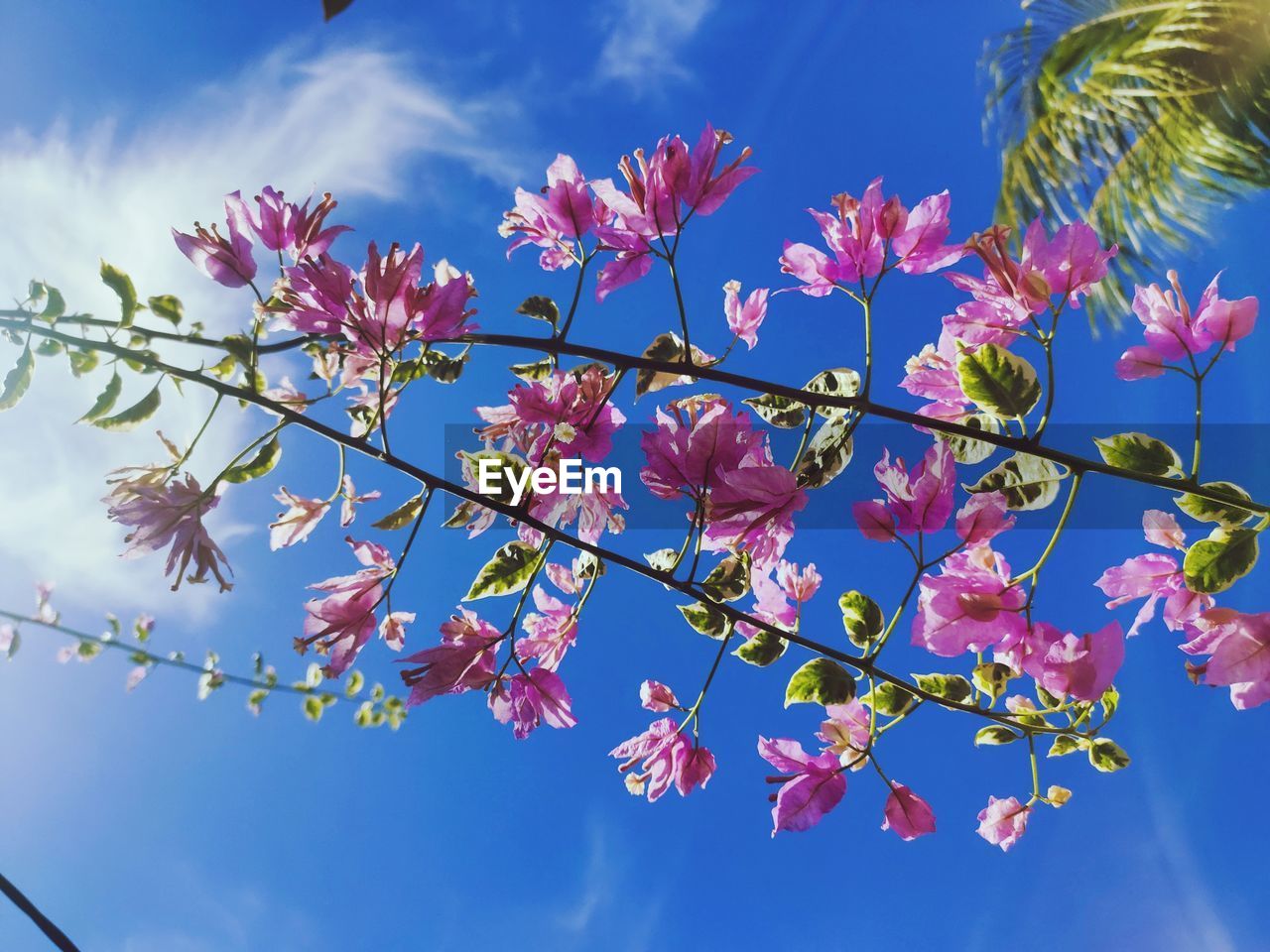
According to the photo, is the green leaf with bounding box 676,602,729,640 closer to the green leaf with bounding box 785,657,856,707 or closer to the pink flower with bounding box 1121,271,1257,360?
the green leaf with bounding box 785,657,856,707

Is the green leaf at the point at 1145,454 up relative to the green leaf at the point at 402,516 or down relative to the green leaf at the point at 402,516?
up

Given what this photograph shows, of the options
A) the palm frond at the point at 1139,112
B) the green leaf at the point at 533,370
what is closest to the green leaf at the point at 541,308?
the green leaf at the point at 533,370

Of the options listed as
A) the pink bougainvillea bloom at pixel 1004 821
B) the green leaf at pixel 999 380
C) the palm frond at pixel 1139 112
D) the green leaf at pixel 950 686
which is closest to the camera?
the green leaf at pixel 999 380

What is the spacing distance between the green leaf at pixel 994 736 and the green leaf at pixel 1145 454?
0.81 feet

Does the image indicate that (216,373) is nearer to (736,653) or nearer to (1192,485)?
(736,653)

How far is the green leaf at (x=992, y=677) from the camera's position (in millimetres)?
670

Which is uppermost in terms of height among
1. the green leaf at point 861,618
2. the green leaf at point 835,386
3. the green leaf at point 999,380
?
the green leaf at point 999,380

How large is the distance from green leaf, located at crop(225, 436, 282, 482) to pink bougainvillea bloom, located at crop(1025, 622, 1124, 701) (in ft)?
2.13

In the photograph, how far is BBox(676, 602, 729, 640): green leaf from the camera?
0.69 meters

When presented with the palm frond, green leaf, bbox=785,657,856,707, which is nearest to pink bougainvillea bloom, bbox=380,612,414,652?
green leaf, bbox=785,657,856,707

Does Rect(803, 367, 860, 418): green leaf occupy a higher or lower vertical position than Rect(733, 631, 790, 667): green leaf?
higher

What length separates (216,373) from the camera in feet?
2.47

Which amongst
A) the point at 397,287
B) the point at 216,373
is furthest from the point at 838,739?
the point at 216,373

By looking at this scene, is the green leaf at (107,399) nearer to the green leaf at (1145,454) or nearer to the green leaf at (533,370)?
the green leaf at (533,370)
